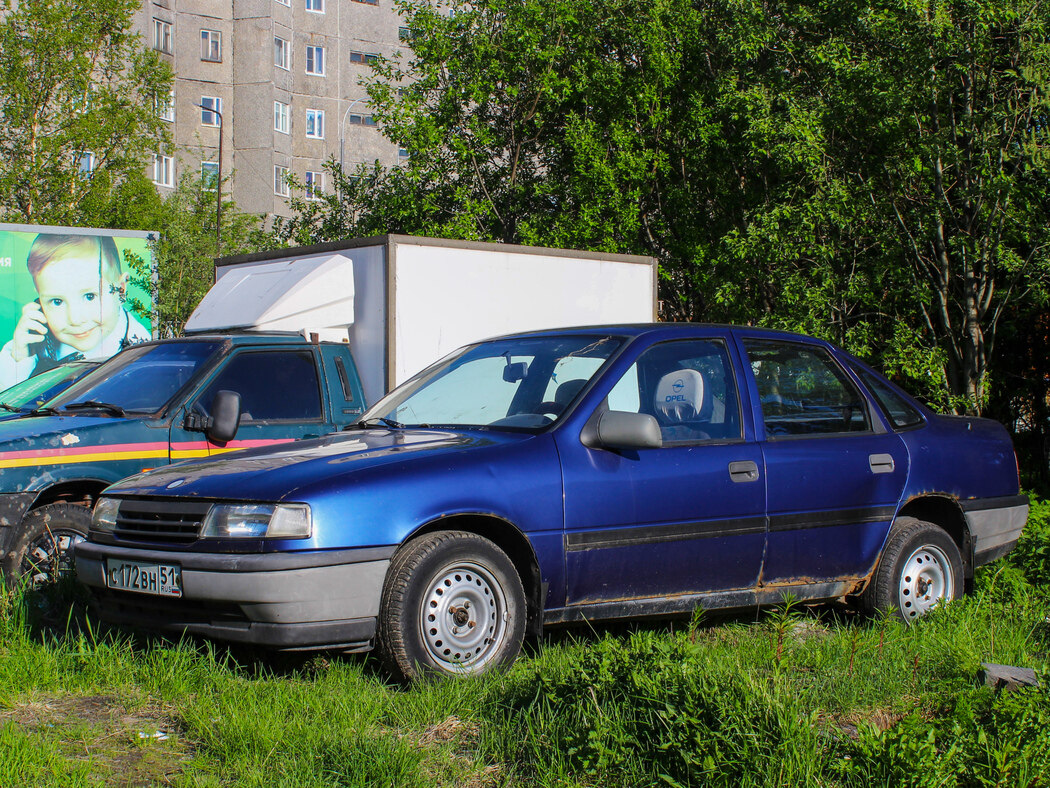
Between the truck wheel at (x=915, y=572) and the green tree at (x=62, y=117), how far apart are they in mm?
25354

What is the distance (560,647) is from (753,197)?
17068 millimetres

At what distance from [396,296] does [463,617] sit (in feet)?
14.3

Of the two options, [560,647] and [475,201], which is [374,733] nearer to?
[560,647]

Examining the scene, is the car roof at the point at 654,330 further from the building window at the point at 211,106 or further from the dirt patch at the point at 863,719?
the building window at the point at 211,106

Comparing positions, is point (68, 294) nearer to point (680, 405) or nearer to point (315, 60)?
point (680, 405)

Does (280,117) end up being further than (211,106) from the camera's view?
Yes

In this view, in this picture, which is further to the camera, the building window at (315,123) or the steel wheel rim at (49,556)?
the building window at (315,123)

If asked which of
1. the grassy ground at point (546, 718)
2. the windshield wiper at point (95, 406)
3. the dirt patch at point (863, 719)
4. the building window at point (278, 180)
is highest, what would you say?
the building window at point (278, 180)

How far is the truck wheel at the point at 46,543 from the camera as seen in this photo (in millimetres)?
6289

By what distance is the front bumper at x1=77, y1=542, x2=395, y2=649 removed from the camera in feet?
13.8

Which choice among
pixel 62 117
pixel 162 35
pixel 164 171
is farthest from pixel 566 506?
pixel 162 35

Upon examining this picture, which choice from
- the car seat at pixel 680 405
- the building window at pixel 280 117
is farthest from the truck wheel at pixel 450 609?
the building window at pixel 280 117

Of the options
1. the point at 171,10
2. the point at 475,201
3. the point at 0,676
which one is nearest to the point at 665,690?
the point at 0,676

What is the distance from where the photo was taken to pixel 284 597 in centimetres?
420
